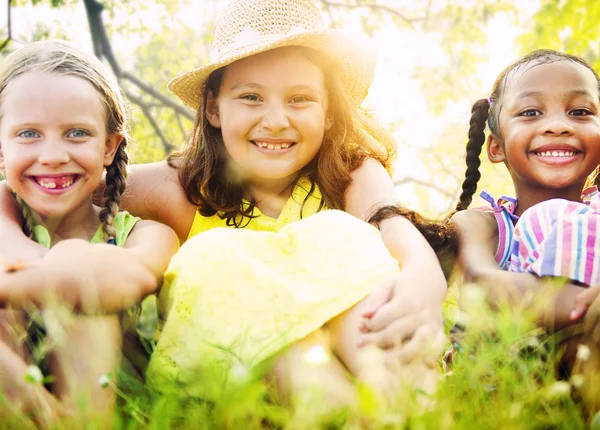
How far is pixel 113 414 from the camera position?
1.48m

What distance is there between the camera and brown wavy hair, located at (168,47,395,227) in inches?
104

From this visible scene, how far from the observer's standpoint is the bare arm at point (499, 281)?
1773 millimetres

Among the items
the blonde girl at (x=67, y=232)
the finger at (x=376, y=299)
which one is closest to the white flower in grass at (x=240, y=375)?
the blonde girl at (x=67, y=232)

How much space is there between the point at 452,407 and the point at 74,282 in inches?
37.9

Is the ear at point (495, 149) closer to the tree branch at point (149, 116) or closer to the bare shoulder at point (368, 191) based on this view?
the bare shoulder at point (368, 191)

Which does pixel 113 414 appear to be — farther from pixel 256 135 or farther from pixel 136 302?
pixel 256 135

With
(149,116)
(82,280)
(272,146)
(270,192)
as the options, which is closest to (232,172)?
(270,192)

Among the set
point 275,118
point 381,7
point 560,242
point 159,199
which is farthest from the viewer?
point 381,7

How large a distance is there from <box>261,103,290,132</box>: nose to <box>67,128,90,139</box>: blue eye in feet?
2.11

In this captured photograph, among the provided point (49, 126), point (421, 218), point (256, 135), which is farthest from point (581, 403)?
point (49, 126)

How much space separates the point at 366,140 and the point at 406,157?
15.6 ft

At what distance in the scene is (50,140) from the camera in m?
2.14

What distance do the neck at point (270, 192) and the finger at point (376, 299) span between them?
1051mm

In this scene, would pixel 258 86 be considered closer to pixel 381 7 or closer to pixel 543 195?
pixel 543 195
